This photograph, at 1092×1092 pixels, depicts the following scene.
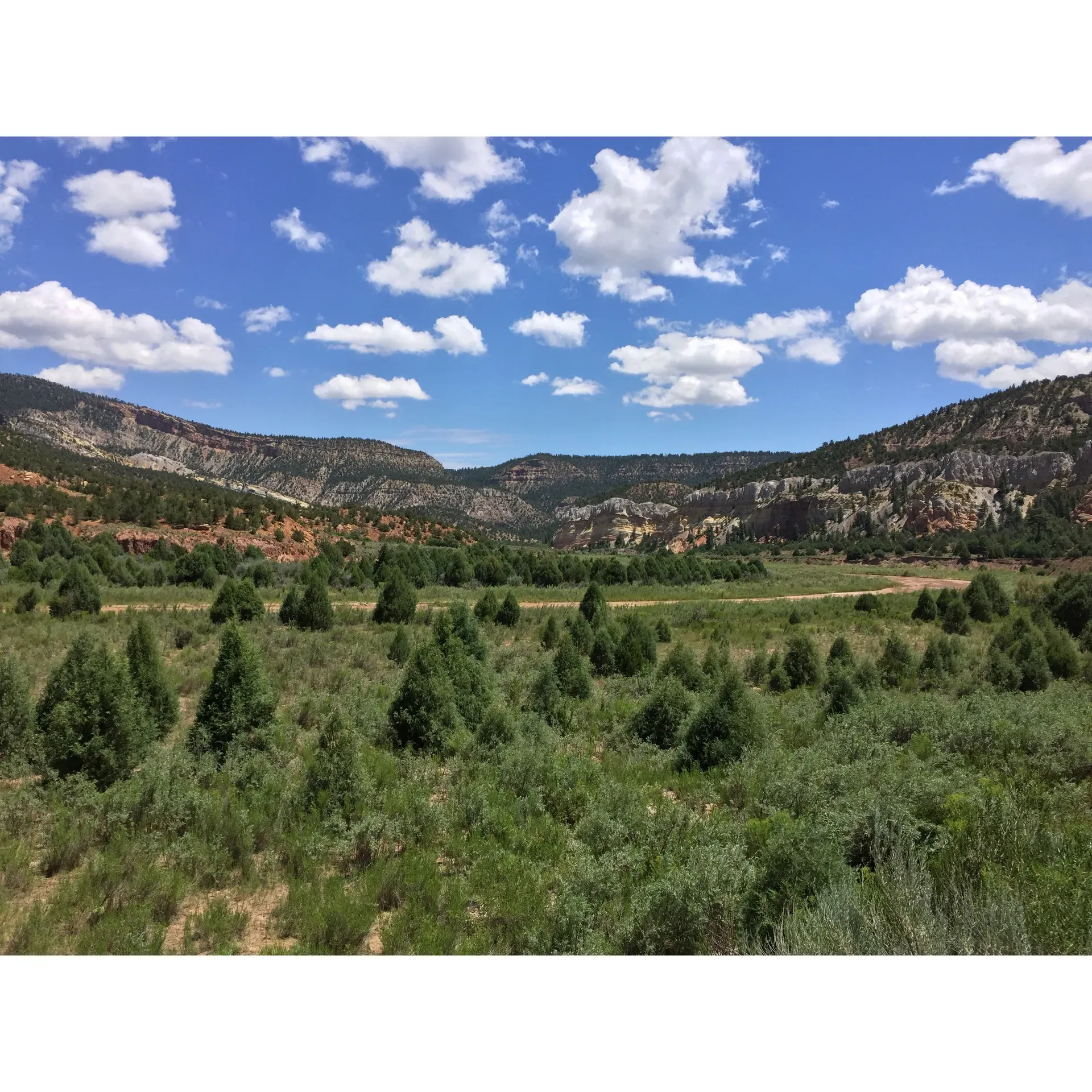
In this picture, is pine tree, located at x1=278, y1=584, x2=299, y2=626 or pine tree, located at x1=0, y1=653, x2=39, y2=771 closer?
pine tree, located at x1=0, y1=653, x2=39, y2=771

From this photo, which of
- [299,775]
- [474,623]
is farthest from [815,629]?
[299,775]

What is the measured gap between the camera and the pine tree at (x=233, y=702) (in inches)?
311

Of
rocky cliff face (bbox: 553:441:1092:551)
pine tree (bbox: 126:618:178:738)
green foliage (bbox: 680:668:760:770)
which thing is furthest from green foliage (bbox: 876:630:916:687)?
rocky cliff face (bbox: 553:441:1092:551)

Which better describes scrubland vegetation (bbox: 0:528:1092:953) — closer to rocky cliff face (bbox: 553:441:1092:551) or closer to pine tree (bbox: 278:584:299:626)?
pine tree (bbox: 278:584:299:626)

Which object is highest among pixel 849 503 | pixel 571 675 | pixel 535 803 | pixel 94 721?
pixel 849 503

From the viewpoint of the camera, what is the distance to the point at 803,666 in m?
13.9

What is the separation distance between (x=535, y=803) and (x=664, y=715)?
3.64 meters

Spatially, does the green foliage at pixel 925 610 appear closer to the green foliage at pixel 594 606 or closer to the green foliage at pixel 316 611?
the green foliage at pixel 594 606

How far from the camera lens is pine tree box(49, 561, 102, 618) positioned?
1781cm

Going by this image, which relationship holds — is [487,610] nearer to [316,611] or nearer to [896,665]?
[316,611]

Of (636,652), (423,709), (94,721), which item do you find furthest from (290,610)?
(94,721)

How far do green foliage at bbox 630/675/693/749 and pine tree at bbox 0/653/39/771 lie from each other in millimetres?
8044

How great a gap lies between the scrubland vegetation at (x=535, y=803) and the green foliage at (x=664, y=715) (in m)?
0.04

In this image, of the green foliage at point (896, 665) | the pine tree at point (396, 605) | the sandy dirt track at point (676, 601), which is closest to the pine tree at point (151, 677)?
the pine tree at point (396, 605)
